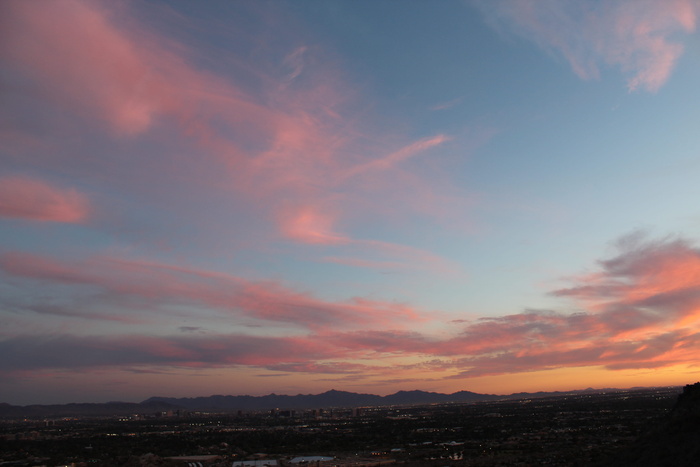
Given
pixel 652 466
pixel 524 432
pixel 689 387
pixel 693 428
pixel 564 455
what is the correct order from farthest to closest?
pixel 524 432
pixel 564 455
pixel 689 387
pixel 693 428
pixel 652 466

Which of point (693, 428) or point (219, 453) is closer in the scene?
point (693, 428)

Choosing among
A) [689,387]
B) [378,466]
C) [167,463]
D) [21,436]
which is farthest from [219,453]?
[21,436]

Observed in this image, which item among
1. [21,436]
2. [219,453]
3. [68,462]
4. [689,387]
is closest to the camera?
[689,387]

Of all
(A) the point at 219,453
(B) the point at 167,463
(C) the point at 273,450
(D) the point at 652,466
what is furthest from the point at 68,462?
(D) the point at 652,466

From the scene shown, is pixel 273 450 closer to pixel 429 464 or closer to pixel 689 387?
pixel 429 464

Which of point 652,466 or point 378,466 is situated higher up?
point 652,466

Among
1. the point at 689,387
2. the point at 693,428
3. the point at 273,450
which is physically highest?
the point at 689,387

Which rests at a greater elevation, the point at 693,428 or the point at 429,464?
the point at 693,428

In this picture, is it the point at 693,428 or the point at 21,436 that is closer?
the point at 693,428

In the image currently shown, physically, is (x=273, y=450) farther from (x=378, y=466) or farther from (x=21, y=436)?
(x=21, y=436)
